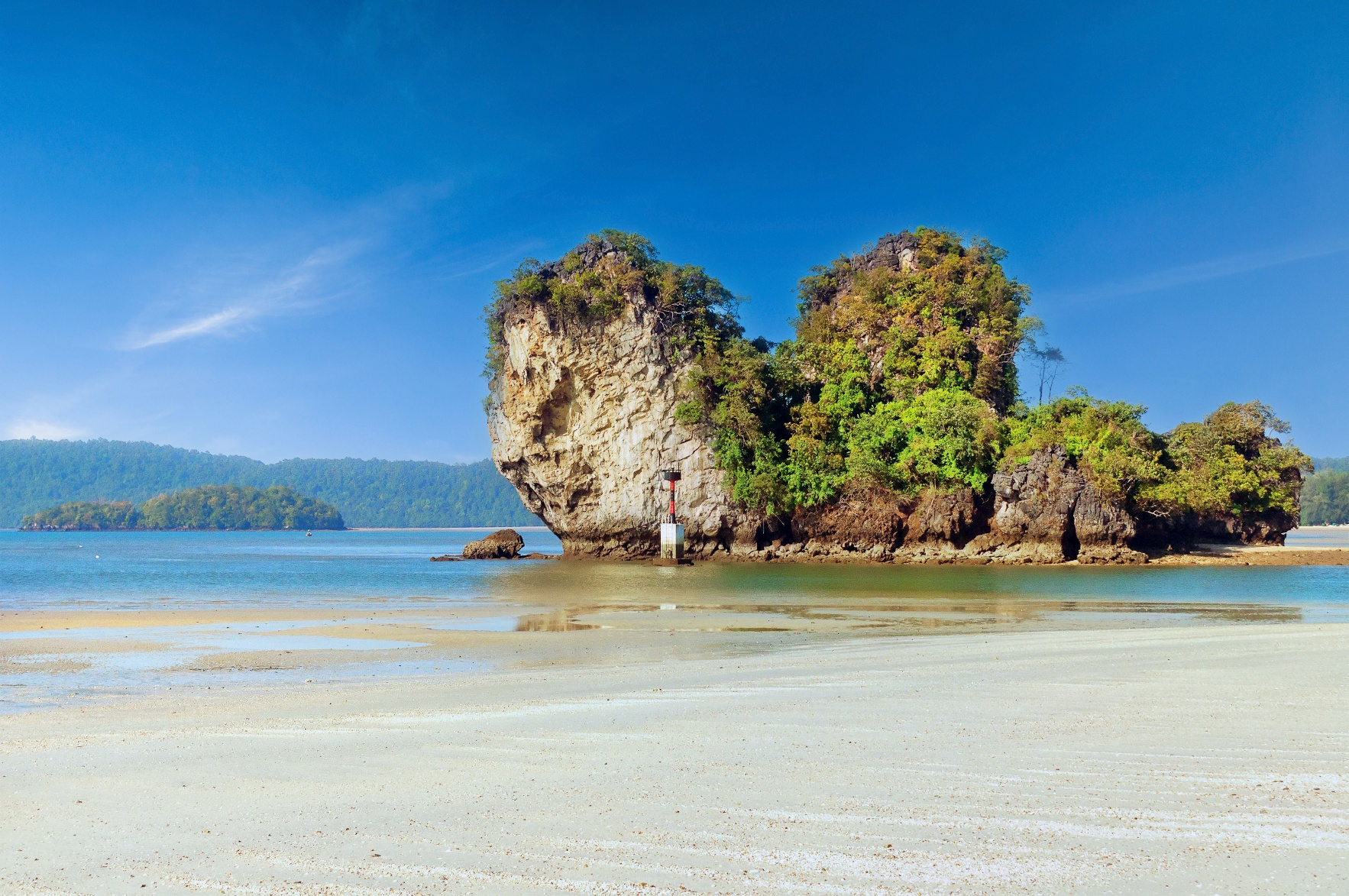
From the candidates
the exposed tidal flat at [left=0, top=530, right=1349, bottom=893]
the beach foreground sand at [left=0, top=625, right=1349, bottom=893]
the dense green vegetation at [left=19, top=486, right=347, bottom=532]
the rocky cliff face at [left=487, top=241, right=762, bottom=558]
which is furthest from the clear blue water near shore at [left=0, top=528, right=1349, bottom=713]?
the dense green vegetation at [left=19, top=486, right=347, bottom=532]

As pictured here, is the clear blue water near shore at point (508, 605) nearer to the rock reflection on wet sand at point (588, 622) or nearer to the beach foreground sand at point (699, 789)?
the rock reflection on wet sand at point (588, 622)

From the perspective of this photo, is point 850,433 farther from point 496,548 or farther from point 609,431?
point 496,548

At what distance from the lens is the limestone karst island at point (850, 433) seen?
4081 cm

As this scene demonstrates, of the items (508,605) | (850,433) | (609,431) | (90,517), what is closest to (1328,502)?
(850,433)

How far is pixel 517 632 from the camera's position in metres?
14.9

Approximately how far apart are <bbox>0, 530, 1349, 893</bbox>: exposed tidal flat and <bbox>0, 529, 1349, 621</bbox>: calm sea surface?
8.40 metres

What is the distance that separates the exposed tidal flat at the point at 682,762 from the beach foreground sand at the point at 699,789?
0.02 m

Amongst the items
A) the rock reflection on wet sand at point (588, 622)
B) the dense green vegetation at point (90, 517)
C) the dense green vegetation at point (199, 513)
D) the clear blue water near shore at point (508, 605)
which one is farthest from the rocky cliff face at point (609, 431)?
the dense green vegetation at point (90, 517)

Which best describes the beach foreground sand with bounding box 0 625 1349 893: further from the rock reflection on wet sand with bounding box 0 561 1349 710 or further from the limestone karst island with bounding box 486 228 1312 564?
the limestone karst island with bounding box 486 228 1312 564

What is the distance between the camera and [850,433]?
147ft

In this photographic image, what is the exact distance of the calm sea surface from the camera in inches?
857

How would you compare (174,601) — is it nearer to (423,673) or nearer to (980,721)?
(423,673)

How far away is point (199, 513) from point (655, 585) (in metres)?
153

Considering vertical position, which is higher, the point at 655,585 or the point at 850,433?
the point at 850,433
